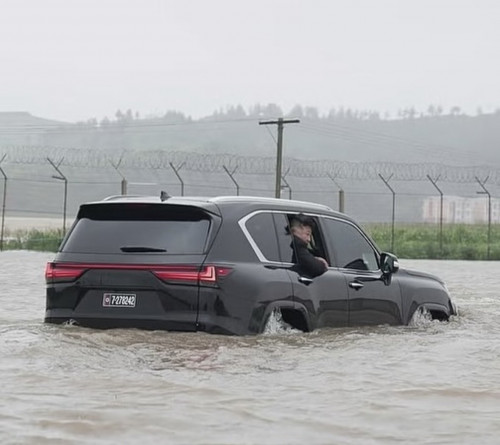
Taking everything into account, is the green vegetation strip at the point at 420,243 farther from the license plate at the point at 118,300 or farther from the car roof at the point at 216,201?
the license plate at the point at 118,300

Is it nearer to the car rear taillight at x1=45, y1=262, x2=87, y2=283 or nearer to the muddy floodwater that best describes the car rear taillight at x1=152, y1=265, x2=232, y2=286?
the muddy floodwater

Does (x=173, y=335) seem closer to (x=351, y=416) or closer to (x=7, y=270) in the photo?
(x=351, y=416)

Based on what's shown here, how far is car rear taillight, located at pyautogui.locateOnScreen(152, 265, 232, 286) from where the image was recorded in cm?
955

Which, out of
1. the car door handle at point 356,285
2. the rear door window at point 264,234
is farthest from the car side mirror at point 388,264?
the rear door window at point 264,234

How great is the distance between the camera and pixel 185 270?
9570 millimetres

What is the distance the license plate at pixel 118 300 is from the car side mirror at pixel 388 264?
2834 mm

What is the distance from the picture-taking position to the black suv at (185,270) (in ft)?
31.4

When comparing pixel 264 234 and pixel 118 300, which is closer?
pixel 118 300

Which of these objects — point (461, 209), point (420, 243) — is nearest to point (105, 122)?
point (461, 209)

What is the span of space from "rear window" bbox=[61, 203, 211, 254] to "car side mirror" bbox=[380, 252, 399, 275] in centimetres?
236

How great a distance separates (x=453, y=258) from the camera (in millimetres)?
36969

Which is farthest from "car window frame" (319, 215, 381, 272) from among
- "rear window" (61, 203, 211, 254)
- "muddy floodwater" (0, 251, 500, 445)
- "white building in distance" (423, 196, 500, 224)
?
"white building in distance" (423, 196, 500, 224)

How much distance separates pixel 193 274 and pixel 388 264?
103 inches

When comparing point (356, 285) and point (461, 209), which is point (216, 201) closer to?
point (356, 285)
